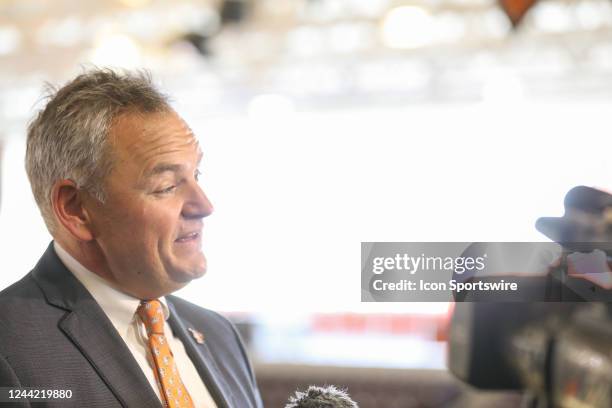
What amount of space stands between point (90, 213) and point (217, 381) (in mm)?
306

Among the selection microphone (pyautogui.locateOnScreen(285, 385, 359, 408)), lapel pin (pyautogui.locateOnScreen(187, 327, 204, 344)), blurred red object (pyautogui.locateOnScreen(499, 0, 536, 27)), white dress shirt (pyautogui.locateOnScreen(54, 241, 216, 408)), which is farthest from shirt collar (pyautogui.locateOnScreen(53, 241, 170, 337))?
blurred red object (pyautogui.locateOnScreen(499, 0, 536, 27))

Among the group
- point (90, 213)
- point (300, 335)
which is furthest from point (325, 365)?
point (90, 213)

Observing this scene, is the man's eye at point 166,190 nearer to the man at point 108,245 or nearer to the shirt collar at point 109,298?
the man at point 108,245

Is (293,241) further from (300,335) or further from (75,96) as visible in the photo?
(75,96)

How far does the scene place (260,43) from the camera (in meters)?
7.46

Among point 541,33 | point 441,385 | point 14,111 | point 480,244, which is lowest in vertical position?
point 441,385

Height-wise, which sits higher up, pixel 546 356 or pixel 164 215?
pixel 164 215

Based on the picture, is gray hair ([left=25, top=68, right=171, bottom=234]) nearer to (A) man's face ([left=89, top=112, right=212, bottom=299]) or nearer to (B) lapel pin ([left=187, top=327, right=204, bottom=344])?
(A) man's face ([left=89, top=112, right=212, bottom=299])

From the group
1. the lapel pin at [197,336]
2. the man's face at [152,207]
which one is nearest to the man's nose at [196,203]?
the man's face at [152,207]

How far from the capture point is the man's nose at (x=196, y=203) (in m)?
1.17

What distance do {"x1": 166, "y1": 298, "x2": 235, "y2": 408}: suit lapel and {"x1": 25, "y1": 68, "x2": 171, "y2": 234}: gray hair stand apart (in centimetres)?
23

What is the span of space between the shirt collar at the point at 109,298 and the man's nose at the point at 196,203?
0.16 metres

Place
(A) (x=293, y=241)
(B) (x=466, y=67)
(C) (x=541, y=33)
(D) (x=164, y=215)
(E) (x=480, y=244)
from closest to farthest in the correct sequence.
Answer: (D) (x=164, y=215)
(E) (x=480, y=244)
(A) (x=293, y=241)
(C) (x=541, y=33)
(B) (x=466, y=67)

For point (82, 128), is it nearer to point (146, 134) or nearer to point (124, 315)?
point (146, 134)
